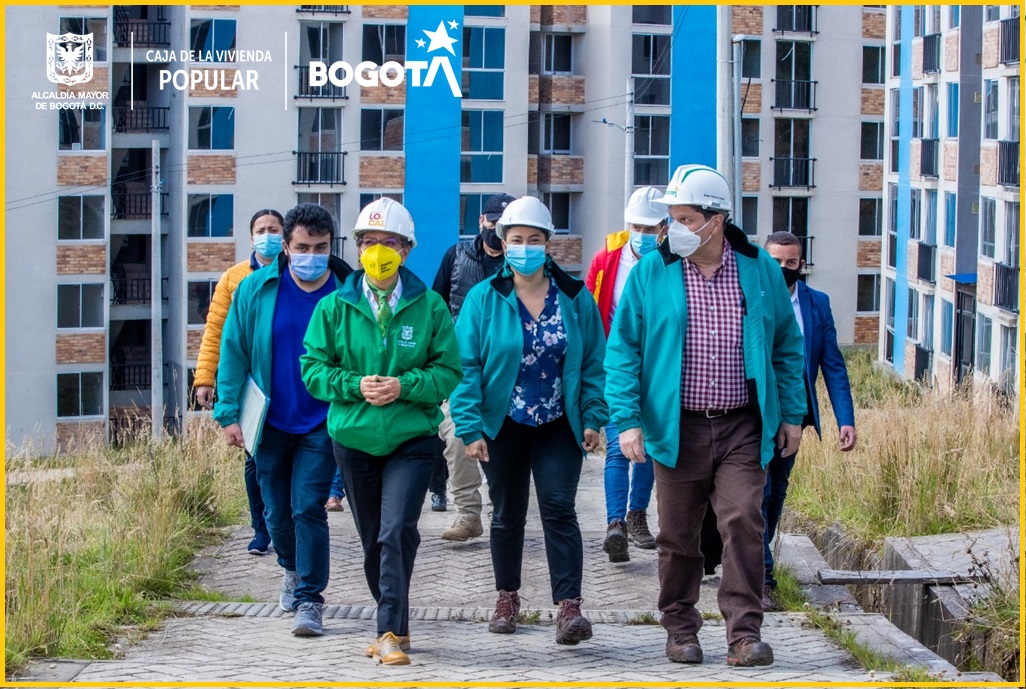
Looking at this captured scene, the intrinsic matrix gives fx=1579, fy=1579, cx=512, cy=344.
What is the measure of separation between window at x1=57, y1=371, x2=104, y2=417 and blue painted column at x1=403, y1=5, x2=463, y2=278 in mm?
5991

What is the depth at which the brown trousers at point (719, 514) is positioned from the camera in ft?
20.8

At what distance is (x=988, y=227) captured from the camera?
33031mm

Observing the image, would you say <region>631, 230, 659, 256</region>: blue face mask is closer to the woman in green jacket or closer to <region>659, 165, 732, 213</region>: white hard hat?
<region>659, 165, 732, 213</region>: white hard hat

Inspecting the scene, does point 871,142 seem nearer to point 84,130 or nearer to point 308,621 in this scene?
point 84,130

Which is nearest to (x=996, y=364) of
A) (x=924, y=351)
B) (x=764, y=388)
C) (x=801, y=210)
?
(x=924, y=351)

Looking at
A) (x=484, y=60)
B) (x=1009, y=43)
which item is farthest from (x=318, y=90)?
(x=1009, y=43)

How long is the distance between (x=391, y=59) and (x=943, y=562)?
10593mm

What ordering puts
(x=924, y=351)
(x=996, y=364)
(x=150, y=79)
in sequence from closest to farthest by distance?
(x=150, y=79), (x=996, y=364), (x=924, y=351)

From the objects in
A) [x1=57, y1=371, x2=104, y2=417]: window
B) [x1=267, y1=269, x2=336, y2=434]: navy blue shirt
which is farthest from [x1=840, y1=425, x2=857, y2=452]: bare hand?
[x1=57, y1=371, x2=104, y2=417]: window

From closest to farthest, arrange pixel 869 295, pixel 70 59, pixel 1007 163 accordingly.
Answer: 1. pixel 70 59
2. pixel 1007 163
3. pixel 869 295

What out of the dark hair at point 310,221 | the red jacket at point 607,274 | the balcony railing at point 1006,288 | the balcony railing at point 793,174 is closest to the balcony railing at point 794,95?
the balcony railing at point 793,174

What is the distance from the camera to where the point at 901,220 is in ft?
124

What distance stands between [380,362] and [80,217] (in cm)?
1388

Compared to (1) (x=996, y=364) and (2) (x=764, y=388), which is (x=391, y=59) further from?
(1) (x=996, y=364)
